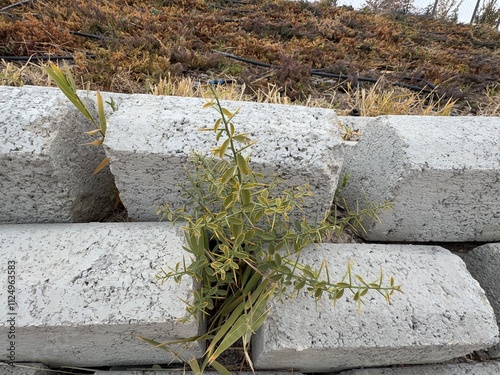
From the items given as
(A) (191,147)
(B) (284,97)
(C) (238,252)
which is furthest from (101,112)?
(B) (284,97)

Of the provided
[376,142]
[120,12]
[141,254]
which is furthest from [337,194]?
[120,12]

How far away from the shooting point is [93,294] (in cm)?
117

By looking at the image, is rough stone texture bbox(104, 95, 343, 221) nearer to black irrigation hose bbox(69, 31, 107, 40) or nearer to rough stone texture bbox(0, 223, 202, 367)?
rough stone texture bbox(0, 223, 202, 367)

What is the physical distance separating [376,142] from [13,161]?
59.9 inches

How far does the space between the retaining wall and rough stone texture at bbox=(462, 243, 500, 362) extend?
0.28 metres

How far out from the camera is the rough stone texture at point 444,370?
1439mm

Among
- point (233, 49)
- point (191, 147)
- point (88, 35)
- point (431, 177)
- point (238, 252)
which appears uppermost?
point (88, 35)

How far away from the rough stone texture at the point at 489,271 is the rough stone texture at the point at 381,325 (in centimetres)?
30

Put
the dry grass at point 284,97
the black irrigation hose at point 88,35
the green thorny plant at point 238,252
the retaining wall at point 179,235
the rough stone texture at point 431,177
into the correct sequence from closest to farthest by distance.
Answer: the green thorny plant at point 238,252
the retaining wall at point 179,235
the rough stone texture at point 431,177
the dry grass at point 284,97
the black irrigation hose at point 88,35

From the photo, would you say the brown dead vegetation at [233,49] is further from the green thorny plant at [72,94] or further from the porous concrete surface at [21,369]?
the porous concrete surface at [21,369]

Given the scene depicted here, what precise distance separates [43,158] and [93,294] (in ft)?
1.76

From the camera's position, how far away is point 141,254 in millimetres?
1301

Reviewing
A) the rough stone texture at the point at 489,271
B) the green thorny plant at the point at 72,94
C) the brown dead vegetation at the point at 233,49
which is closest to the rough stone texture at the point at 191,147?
the green thorny plant at the point at 72,94

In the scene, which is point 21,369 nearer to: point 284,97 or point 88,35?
point 284,97
